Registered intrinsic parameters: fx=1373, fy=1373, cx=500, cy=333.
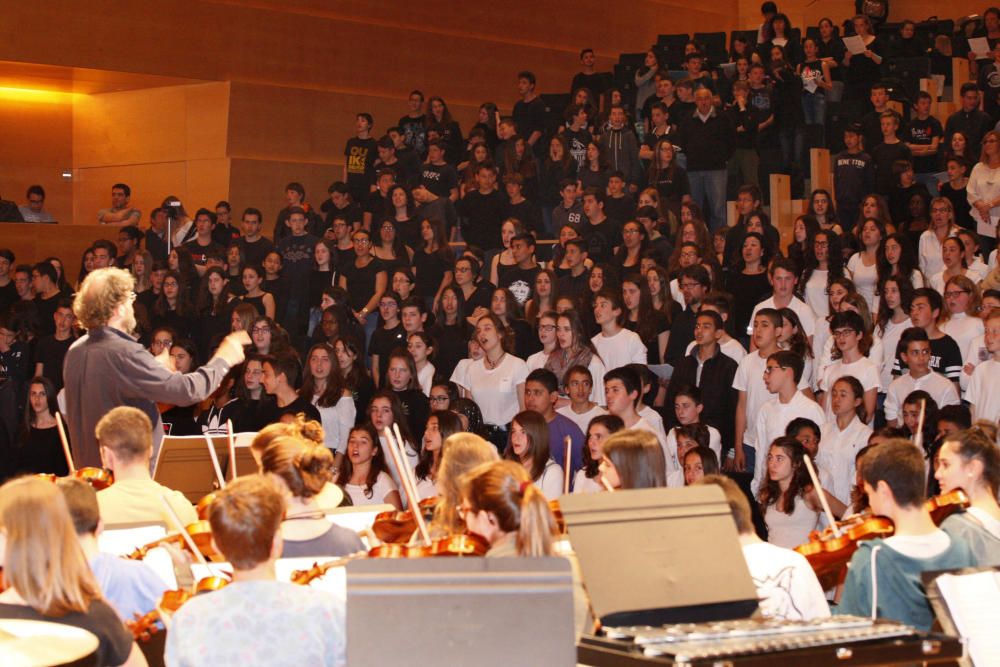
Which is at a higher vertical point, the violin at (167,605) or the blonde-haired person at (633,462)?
the blonde-haired person at (633,462)

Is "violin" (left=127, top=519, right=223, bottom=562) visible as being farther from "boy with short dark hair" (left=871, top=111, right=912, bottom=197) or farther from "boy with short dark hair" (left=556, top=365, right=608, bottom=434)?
"boy with short dark hair" (left=871, top=111, right=912, bottom=197)

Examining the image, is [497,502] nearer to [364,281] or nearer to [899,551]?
[899,551]

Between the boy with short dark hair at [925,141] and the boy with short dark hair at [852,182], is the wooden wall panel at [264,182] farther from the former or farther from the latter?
the boy with short dark hair at [925,141]

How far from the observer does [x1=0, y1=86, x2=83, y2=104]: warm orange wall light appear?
50.0 feet

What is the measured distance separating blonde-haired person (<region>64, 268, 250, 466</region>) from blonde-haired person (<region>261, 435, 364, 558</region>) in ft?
1.48

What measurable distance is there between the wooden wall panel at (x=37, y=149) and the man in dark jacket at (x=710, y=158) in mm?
7739

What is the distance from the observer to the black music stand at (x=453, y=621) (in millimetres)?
2883

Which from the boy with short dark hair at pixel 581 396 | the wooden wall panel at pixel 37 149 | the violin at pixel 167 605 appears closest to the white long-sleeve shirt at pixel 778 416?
the boy with short dark hair at pixel 581 396

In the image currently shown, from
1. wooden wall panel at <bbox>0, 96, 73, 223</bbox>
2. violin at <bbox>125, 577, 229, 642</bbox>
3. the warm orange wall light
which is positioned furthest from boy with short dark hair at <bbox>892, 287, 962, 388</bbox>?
the warm orange wall light

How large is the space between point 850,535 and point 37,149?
1298cm

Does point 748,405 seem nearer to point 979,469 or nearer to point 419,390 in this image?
point 419,390

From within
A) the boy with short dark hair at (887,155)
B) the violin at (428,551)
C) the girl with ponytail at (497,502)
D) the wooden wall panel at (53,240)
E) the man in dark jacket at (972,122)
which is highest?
the man in dark jacket at (972,122)

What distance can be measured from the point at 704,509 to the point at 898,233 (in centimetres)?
593

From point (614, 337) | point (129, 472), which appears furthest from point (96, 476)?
point (614, 337)
